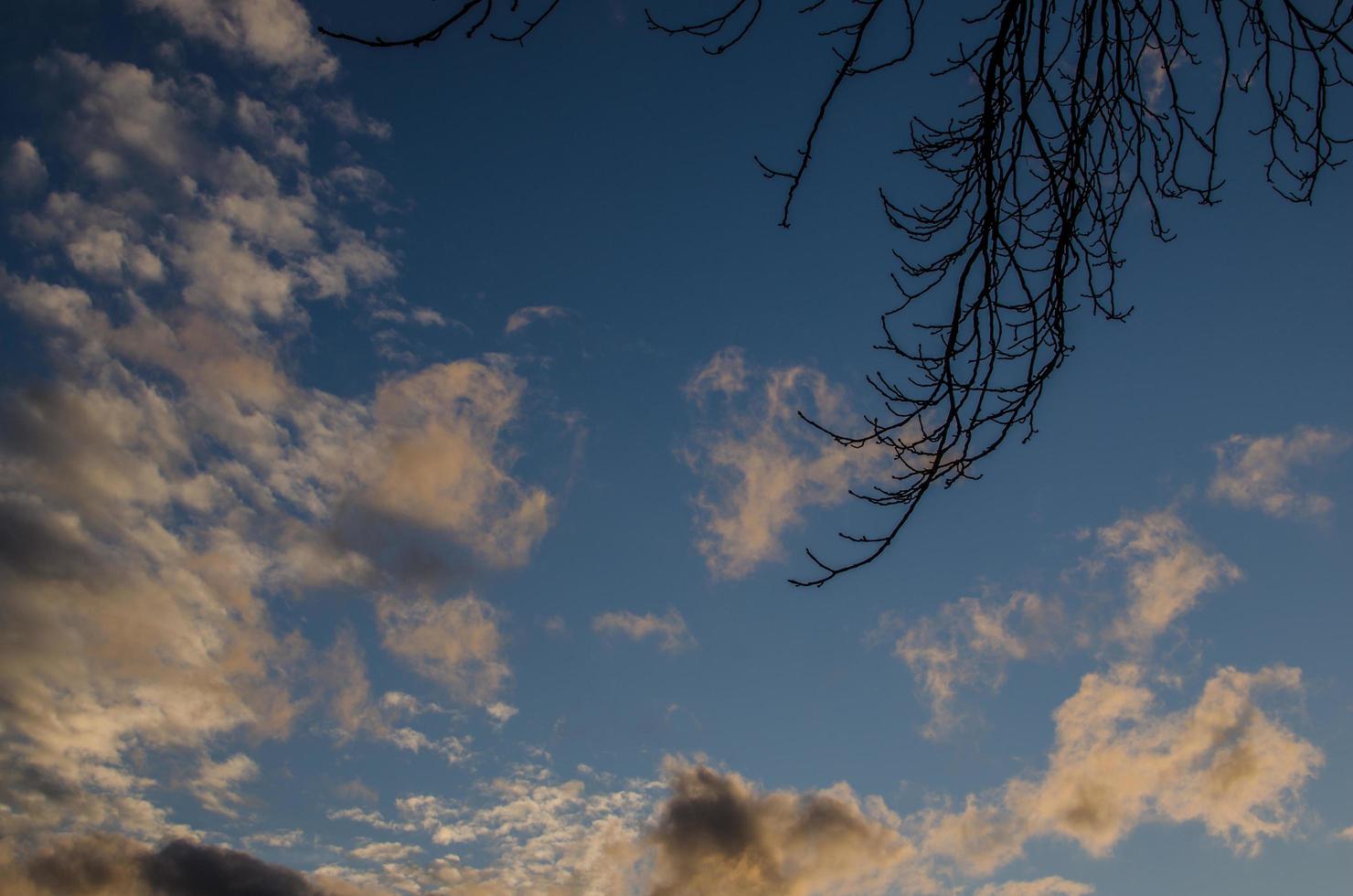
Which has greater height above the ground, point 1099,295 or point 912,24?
point 912,24

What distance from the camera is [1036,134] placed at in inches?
140

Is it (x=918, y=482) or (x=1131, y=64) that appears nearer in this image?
(x=918, y=482)

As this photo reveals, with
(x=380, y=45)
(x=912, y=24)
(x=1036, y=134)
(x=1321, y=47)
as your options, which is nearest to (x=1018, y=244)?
(x=1036, y=134)

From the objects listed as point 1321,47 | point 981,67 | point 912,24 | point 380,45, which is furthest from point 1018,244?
point 380,45

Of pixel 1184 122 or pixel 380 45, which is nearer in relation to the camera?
pixel 380 45

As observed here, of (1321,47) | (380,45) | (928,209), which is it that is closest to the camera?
(380,45)

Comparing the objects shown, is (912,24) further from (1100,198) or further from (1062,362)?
(1062,362)

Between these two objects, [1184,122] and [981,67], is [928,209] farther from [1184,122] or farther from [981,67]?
[1184,122]

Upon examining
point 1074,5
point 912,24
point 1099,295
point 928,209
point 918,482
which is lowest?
point 918,482

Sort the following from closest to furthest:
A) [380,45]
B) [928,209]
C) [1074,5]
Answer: [380,45], [1074,5], [928,209]

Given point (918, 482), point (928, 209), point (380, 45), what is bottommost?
point (918, 482)

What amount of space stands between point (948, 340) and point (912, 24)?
1.27 m

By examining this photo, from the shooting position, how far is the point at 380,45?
275cm

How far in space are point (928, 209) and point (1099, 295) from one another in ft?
2.70
